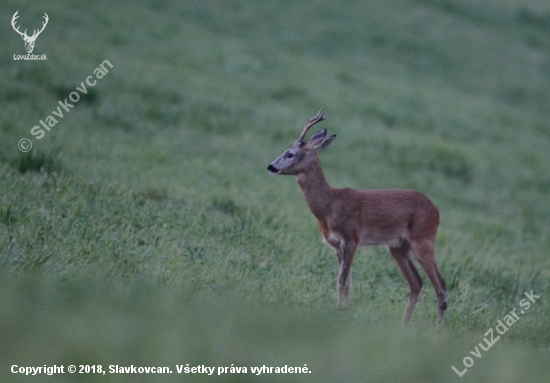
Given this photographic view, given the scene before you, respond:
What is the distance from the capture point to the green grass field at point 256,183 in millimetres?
5074

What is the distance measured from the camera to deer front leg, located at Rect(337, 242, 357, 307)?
7766mm

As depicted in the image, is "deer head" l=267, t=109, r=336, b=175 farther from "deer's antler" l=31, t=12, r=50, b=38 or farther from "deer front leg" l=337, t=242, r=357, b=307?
"deer's antler" l=31, t=12, r=50, b=38

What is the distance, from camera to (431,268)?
Result: 8.52 m

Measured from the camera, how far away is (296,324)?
18.6 ft

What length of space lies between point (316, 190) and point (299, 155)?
440 mm

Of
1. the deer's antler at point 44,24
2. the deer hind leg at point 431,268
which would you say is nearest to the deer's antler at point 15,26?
the deer's antler at point 44,24

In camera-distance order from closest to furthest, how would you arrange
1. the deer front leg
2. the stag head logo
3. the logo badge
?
the deer front leg
the logo badge
the stag head logo

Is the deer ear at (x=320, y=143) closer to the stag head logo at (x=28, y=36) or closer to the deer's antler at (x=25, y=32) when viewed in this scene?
the stag head logo at (x=28, y=36)

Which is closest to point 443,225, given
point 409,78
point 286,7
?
point 409,78

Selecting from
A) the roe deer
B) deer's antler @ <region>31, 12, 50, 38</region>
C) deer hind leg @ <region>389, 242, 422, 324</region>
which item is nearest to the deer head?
the roe deer

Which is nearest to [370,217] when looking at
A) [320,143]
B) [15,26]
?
[320,143]

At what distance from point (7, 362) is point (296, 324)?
220 cm

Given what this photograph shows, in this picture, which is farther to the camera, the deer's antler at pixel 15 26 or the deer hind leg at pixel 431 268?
the deer's antler at pixel 15 26

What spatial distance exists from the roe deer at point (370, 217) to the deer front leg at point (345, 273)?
0.01 m
